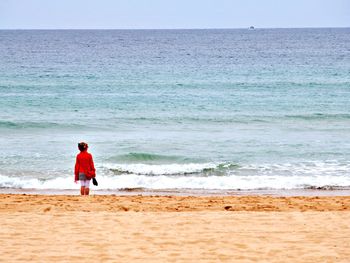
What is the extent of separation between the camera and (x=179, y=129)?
2691 cm

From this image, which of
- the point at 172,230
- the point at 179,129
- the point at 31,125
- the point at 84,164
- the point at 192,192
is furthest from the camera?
the point at 31,125

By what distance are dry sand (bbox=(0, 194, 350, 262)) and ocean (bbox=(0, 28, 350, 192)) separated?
418cm

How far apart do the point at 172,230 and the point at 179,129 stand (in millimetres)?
16892

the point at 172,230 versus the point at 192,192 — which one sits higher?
the point at 192,192

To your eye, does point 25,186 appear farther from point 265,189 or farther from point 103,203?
point 265,189

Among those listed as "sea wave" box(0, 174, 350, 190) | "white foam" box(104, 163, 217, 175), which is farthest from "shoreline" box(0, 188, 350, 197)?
"white foam" box(104, 163, 217, 175)

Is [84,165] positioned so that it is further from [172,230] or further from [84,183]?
[172,230]

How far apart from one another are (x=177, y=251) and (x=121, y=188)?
303 inches

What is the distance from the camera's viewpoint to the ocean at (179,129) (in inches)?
711

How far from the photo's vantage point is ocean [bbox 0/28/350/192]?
1805cm

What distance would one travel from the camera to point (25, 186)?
16750 millimetres

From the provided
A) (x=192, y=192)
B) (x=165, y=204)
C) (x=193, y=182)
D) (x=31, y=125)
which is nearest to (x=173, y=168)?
(x=193, y=182)

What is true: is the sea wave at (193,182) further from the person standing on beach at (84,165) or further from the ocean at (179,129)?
the person standing on beach at (84,165)

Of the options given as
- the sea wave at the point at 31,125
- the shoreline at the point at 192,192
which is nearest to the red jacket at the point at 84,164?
the shoreline at the point at 192,192
